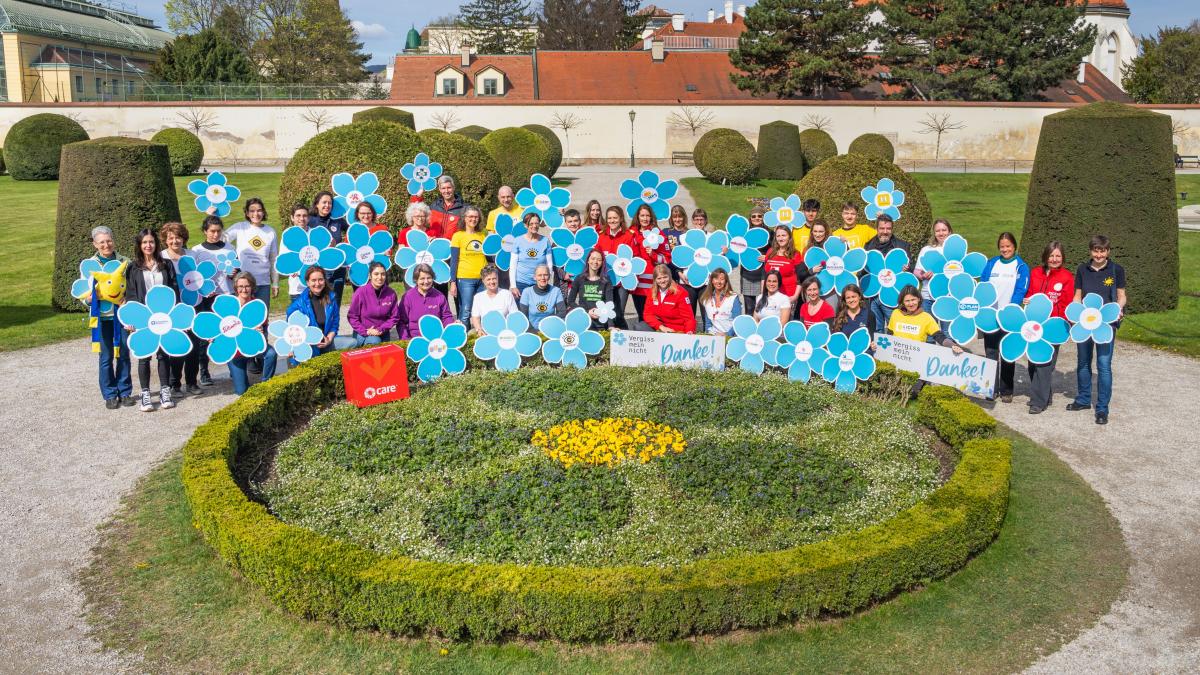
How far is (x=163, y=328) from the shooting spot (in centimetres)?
845

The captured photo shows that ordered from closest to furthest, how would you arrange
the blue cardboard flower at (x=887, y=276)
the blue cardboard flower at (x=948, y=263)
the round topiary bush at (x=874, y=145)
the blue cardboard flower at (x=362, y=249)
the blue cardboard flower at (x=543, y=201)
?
the blue cardboard flower at (x=948, y=263) < the blue cardboard flower at (x=887, y=276) < the blue cardboard flower at (x=362, y=249) < the blue cardboard flower at (x=543, y=201) < the round topiary bush at (x=874, y=145)

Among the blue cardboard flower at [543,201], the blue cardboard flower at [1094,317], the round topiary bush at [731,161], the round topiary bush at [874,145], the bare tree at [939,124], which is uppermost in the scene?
the bare tree at [939,124]

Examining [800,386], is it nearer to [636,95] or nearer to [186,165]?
[186,165]

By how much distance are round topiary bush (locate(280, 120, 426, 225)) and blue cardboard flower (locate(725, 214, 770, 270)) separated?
23.2ft

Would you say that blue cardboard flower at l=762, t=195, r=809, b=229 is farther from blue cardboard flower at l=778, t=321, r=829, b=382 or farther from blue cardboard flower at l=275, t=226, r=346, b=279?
blue cardboard flower at l=275, t=226, r=346, b=279

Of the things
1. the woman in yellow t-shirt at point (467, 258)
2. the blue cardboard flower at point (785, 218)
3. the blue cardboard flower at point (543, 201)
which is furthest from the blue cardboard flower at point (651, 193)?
the woman in yellow t-shirt at point (467, 258)

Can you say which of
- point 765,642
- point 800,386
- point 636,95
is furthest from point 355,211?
point 636,95

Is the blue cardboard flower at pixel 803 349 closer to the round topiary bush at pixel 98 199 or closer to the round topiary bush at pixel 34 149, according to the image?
the round topiary bush at pixel 98 199

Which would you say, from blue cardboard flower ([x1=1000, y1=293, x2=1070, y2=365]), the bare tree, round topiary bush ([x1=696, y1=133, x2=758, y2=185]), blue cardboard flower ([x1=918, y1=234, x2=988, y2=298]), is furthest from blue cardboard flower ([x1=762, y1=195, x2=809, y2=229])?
the bare tree

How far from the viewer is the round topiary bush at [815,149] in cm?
3341

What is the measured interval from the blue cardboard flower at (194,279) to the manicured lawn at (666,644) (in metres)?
3.20

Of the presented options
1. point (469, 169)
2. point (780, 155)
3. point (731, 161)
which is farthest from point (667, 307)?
point (780, 155)

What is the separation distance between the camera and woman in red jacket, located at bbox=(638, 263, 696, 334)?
9.40 metres

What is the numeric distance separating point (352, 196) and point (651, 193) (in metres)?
3.53
